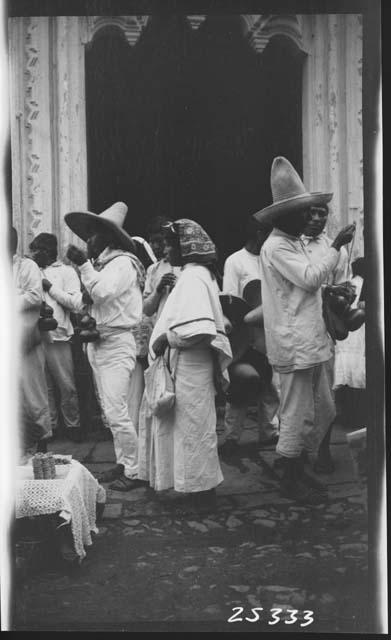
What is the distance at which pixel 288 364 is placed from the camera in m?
4.93

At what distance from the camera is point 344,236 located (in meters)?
4.79

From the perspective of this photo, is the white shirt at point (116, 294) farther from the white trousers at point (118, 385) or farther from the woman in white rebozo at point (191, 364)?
the woman in white rebozo at point (191, 364)

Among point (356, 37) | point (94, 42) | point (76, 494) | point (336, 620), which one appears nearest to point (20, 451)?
point (76, 494)

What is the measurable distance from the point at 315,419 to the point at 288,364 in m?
0.37

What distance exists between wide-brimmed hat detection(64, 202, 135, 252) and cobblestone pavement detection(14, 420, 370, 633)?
169 centimetres

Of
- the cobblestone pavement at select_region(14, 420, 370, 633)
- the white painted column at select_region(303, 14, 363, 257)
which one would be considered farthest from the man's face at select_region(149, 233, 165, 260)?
the cobblestone pavement at select_region(14, 420, 370, 633)

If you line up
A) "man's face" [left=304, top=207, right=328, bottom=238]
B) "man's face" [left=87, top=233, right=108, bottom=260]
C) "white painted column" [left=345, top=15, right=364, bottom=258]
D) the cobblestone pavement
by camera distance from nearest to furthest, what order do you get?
the cobblestone pavement < "white painted column" [left=345, top=15, right=364, bottom=258] < "man's face" [left=304, top=207, right=328, bottom=238] < "man's face" [left=87, top=233, right=108, bottom=260]

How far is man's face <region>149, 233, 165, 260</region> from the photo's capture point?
5.16 m

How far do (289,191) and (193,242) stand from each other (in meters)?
0.64

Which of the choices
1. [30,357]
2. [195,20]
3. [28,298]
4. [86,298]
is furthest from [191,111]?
[30,357]

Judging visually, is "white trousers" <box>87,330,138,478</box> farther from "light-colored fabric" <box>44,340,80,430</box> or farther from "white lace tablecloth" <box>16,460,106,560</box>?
"white lace tablecloth" <box>16,460,106,560</box>

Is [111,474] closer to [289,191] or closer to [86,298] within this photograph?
[86,298]

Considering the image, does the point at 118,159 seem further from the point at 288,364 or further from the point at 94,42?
the point at 288,364

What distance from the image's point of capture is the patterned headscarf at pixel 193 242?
483 centimetres
